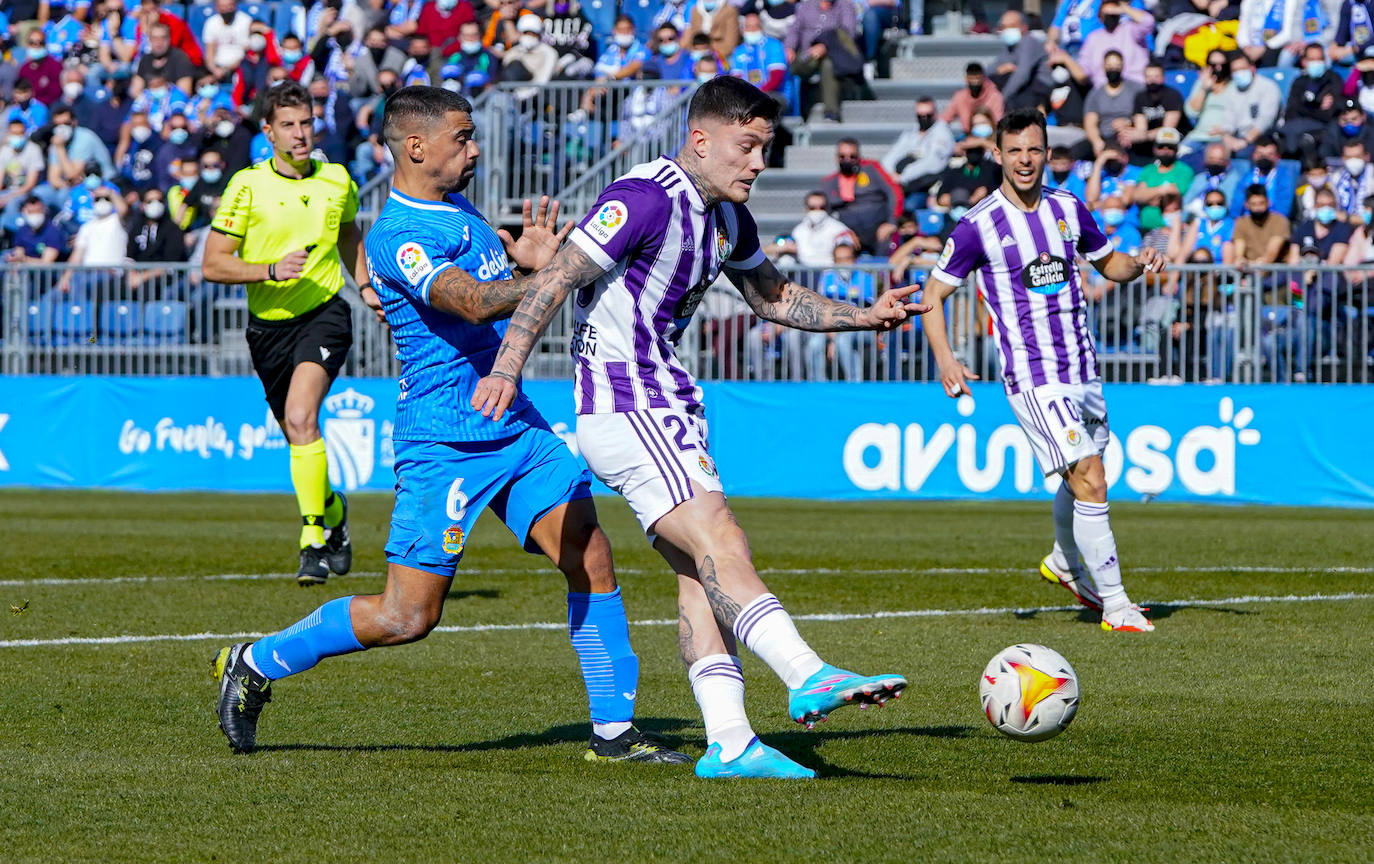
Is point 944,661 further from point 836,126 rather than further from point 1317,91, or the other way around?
point 836,126

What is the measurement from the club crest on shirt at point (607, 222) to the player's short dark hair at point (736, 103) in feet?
1.18

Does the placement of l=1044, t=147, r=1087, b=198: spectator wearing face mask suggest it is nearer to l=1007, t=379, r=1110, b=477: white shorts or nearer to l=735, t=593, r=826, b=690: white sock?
l=1007, t=379, r=1110, b=477: white shorts

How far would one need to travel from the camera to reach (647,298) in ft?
17.9

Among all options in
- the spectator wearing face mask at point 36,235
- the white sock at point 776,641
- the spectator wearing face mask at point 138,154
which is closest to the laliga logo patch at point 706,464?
the white sock at point 776,641

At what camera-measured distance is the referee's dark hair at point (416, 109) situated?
584cm

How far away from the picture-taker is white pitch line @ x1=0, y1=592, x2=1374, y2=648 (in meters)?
8.29

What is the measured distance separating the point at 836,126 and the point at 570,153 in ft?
11.1

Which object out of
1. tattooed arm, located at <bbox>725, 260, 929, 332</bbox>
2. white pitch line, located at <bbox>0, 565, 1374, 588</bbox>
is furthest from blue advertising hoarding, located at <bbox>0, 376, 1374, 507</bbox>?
tattooed arm, located at <bbox>725, 260, 929, 332</bbox>

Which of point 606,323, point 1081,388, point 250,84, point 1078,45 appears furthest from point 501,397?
point 250,84

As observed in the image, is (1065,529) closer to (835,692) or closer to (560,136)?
(835,692)

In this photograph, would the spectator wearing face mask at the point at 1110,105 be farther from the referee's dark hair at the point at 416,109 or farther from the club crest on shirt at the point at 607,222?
the club crest on shirt at the point at 607,222

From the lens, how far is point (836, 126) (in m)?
23.8

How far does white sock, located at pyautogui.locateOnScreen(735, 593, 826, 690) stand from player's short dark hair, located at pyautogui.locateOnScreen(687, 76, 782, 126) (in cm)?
133

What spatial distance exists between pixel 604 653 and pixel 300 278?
5029 millimetres
